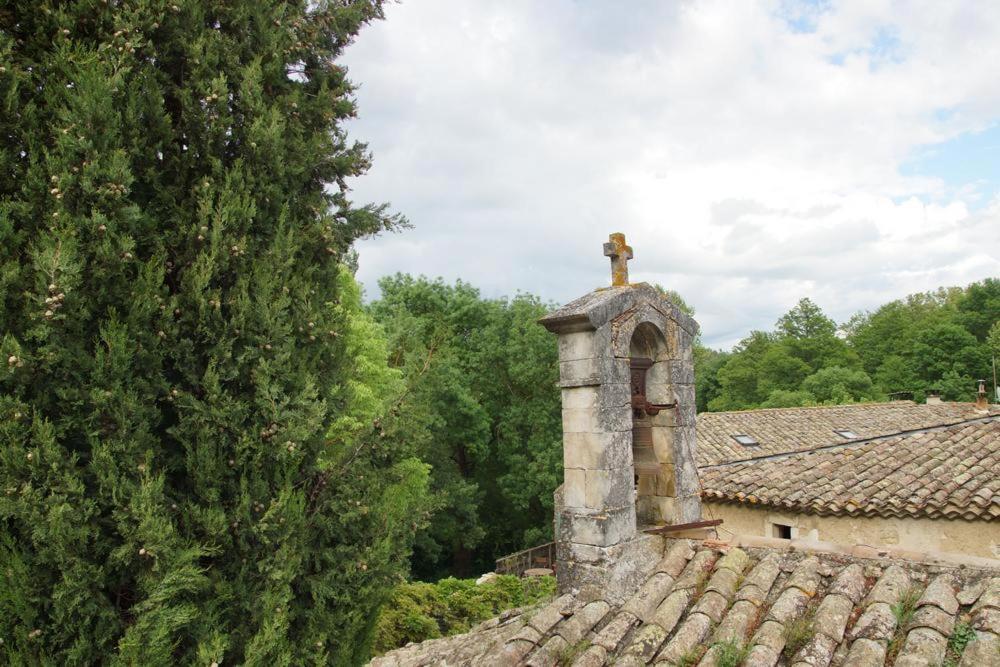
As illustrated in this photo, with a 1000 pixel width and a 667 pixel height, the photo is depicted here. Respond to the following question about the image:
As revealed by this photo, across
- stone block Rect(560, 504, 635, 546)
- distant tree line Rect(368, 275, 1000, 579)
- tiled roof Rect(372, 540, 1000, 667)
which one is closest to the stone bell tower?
stone block Rect(560, 504, 635, 546)

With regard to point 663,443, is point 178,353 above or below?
above

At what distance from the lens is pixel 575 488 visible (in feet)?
14.1

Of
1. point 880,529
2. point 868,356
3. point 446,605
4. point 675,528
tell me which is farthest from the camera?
point 868,356

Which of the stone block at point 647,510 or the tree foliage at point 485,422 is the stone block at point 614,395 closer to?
the stone block at point 647,510

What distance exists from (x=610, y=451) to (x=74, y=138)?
349cm

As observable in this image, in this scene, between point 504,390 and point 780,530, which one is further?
point 504,390

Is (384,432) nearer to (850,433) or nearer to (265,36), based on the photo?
(265,36)

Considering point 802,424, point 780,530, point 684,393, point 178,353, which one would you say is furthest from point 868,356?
point 178,353

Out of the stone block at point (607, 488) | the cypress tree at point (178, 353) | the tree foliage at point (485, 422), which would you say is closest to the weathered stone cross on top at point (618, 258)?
the stone block at point (607, 488)

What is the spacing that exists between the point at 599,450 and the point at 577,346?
72 cm

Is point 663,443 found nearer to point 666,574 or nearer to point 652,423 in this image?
point 652,423

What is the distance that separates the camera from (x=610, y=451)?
4.19 meters

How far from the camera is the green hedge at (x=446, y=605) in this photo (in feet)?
42.0

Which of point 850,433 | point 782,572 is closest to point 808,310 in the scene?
point 850,433
